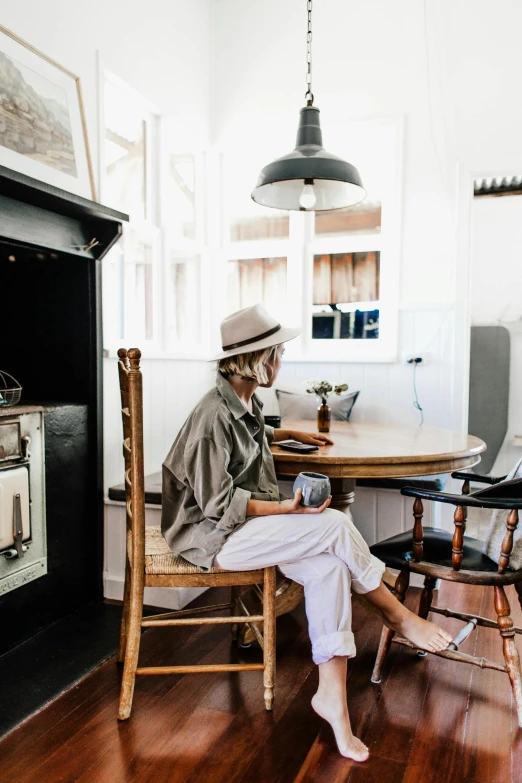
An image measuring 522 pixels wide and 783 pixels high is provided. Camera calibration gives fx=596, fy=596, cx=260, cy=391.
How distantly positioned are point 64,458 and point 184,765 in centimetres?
144

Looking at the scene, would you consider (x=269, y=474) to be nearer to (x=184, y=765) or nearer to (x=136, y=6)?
(x=184, y=765)

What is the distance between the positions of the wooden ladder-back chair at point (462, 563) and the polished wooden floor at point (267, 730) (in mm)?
160

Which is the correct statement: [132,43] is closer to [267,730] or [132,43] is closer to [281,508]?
[281,508]

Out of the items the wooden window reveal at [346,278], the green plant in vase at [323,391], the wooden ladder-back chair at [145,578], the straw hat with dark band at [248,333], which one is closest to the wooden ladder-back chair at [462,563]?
the wooden ladder-back chair at [145,578]

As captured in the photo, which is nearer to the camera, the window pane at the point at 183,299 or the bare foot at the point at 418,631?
the bare foot at the point at 418,631

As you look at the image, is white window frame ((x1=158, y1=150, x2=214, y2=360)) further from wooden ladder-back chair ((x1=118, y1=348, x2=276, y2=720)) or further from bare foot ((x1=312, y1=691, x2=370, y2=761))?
bare foot ((x1=312, y1=691, x2=370, y2=761))

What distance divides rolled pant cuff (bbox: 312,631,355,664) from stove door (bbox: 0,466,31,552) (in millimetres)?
1266

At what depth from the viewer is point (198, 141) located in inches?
169

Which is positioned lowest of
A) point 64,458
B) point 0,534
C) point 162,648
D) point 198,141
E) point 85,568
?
point 162,648

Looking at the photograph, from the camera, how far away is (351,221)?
4273 mm

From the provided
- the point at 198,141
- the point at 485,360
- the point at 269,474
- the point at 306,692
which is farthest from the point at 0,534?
the point at 485,360

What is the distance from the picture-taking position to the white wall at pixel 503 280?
5461mm

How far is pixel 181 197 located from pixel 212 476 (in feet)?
9.32

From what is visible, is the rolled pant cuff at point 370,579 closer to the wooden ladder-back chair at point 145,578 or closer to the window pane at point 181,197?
the wooden ladder-back chair at point 145,578
